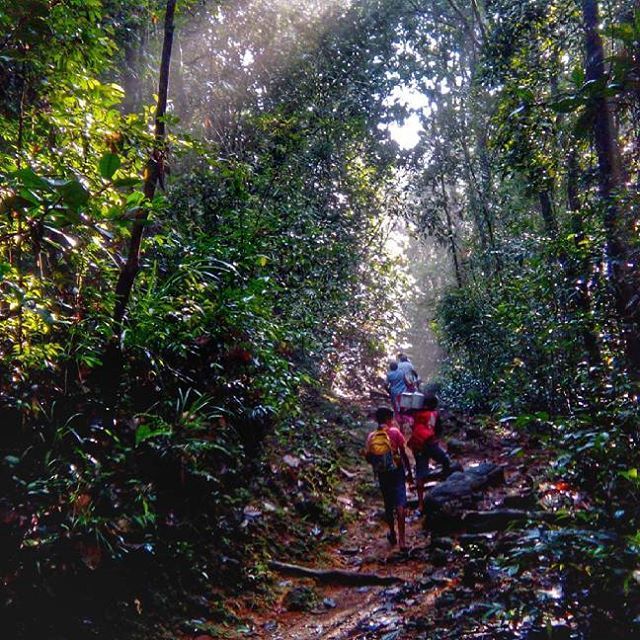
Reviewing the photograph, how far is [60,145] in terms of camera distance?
210 inches

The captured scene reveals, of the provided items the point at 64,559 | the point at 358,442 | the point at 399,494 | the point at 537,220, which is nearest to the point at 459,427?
the point at 358,442

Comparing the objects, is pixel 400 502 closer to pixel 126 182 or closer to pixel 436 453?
pixel 436 453

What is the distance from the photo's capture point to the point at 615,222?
6.07 m

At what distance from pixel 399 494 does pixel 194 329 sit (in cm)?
384

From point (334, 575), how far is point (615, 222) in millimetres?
5320

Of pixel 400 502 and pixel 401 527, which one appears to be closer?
pixel 401 527

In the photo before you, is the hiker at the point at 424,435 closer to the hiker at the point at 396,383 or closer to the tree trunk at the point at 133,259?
the hiker at the point at 396,383

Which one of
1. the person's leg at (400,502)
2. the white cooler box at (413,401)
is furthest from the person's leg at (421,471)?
the person's leg at (400,502)

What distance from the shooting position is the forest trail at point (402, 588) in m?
5.30

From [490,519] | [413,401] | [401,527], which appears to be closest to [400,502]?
[401,527]

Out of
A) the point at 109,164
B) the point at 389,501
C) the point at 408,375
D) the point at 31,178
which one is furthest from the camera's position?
the point at 408,375

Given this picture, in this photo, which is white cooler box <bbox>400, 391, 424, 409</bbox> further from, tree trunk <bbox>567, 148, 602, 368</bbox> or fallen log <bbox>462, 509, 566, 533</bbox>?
tree trunk <bbox>567, 148, 602, 368</bbox>

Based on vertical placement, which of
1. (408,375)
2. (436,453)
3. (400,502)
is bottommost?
(400,502)

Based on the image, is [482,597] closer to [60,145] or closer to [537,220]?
[60,145]
